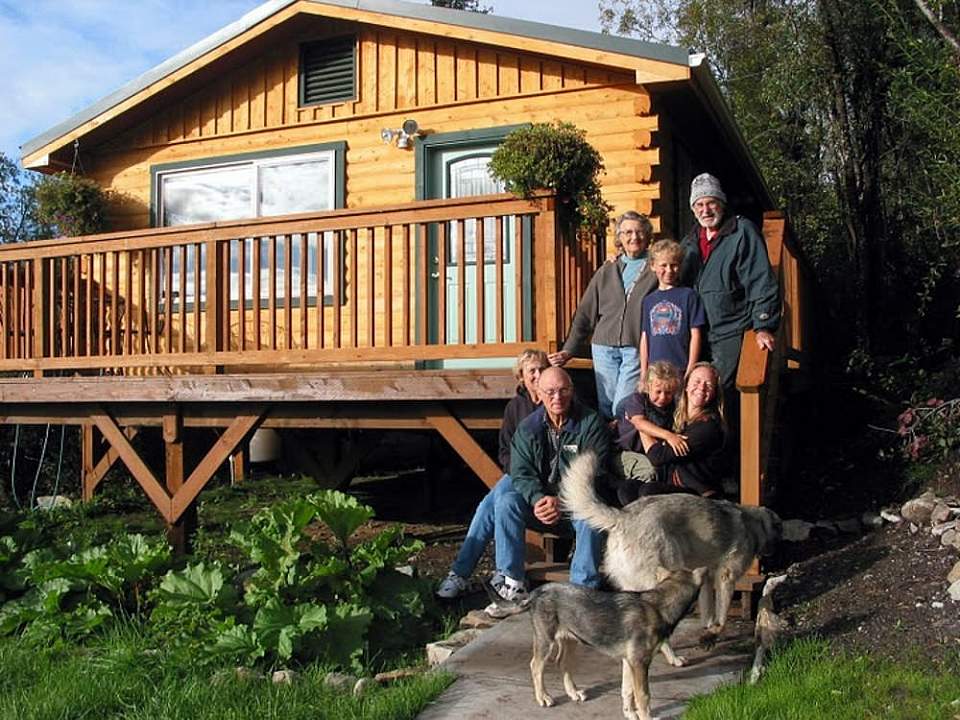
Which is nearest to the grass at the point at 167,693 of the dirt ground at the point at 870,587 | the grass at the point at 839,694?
the grass at the point at 839,694

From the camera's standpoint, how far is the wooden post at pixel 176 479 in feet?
24.3

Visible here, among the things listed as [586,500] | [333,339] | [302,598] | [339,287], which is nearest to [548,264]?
Result: [339,287]

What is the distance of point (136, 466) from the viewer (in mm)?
7570

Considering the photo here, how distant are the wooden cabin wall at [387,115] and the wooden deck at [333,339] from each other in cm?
99

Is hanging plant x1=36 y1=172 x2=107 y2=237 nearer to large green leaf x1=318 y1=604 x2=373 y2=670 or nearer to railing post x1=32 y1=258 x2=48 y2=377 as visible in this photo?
railing post x1=32 y1=258 x2=48 y2=377

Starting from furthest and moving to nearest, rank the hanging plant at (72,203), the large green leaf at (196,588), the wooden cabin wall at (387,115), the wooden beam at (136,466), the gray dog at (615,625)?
the hanging plant at (72,203), the wooden cabin wall at (387,115), the wooden beam at (136,466), the large green leaf at (196,588), the gray dog at (615,625)

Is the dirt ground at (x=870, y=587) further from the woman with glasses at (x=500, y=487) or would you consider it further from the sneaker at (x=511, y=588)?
the sneaker at (x=511, y=588)

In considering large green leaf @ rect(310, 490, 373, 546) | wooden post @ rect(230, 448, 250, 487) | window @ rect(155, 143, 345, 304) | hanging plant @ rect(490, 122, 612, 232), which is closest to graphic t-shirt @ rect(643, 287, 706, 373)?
hanging plant @ rect(490, 122, 612, 232)

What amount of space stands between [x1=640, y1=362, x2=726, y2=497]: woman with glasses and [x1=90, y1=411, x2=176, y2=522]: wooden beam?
4190 millimetres

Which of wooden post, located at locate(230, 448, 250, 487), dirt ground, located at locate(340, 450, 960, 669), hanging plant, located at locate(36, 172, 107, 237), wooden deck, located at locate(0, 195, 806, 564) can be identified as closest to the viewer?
dirt ground, located at locate(340, 450, 960, 669)

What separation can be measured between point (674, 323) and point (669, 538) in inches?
50.2

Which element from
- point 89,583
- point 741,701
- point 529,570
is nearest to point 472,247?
point 529,570

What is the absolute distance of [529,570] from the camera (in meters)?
5.55

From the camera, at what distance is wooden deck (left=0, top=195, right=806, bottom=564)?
20.0 feet
